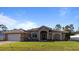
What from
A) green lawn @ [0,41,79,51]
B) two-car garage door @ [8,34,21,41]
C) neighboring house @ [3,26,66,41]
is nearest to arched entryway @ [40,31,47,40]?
neighboring house @ [3,26,66,41]

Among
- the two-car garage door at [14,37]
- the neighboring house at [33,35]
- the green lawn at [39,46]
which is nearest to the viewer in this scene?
the green lawn at [39,46]

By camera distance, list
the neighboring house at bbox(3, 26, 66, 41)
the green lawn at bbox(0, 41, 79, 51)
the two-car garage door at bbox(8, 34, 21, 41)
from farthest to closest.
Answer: the two-car garage door at bbox(8, 34, 21, 41)
the neighboring house at bbox(3, 26, 66, 41)
the green lawn at bbox(0, 41, 79, 51)

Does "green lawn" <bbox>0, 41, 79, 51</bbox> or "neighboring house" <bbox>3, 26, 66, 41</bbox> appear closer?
"green lawn" <bbox>0, 41, 79, 51</bbox>

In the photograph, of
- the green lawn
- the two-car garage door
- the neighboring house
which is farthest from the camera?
the two-car garage door

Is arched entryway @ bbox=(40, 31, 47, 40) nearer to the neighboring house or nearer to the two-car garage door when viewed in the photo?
the neighboring house

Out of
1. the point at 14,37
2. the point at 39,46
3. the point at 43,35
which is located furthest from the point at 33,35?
the point at 14,37

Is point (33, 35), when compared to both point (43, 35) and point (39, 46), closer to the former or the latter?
point (43, 35)

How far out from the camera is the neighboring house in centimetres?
1828

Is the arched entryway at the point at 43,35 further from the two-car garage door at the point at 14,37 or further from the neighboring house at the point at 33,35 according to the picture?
the two-car garage door at the point at 14,37

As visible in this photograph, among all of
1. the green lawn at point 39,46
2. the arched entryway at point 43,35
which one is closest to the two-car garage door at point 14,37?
the green lawn at point 39,46

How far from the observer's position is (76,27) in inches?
706

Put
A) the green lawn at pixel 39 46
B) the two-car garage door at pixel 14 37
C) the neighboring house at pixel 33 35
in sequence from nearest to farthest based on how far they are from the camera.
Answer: the green lawn at pixel 39 46 → the neighboring house at pixel 33 35 → the two-car garage door at pixel 14 37

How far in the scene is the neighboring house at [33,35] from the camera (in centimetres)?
1828
